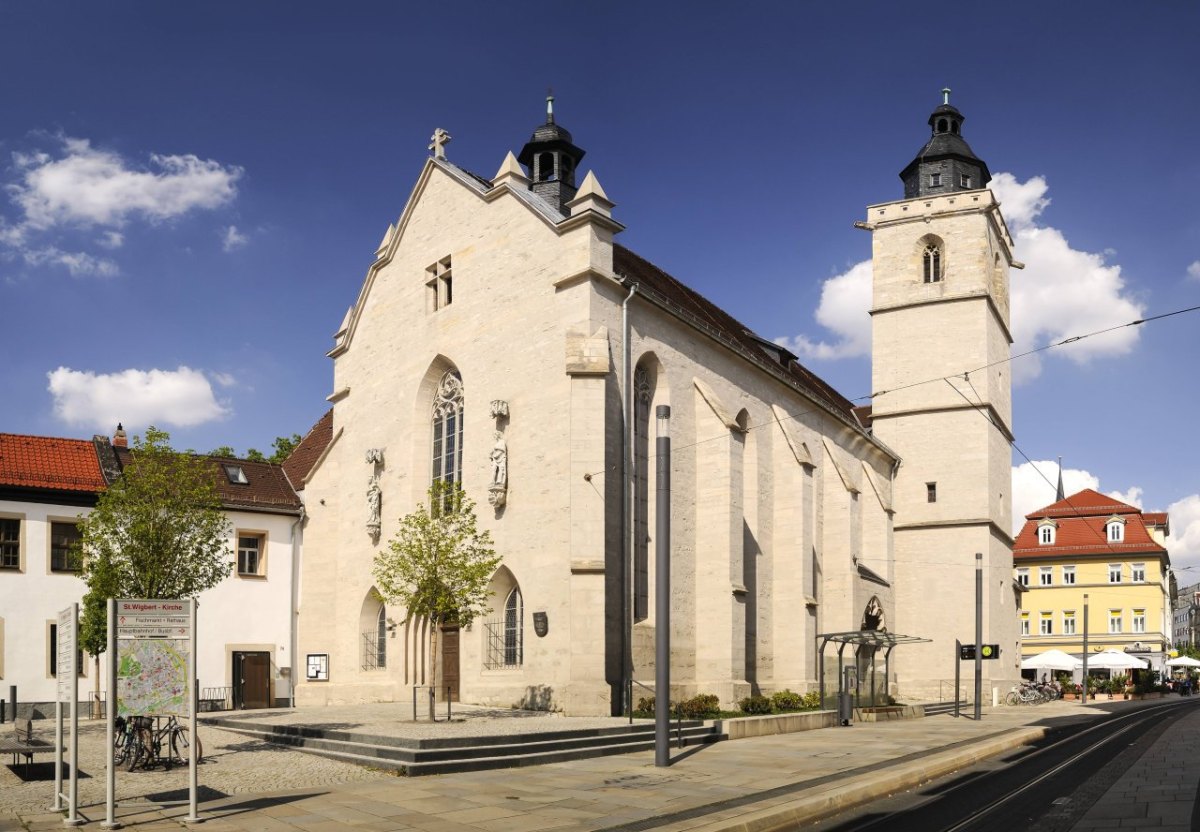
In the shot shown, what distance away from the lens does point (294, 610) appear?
3325cm

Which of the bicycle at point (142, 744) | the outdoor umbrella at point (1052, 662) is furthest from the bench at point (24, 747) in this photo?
the outdoor umbrella at point (1052, 662)

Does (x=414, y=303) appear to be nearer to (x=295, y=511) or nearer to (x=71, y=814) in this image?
(x=295, y=511)

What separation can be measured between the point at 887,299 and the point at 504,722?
31.1 meters

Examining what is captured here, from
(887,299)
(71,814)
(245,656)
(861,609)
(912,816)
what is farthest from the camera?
(887,299)

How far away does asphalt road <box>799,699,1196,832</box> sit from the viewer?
11.5m

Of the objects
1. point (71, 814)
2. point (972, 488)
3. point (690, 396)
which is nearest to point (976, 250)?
point (972, 488)

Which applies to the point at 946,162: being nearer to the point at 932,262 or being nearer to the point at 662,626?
the point at 932,262

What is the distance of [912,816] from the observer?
12.2 metres

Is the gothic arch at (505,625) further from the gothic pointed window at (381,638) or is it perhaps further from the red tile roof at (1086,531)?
the red tile roof at (1086,531)

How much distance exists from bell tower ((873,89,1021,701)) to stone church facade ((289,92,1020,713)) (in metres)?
0.23

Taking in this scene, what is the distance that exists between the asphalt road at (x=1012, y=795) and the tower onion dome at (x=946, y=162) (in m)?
29.3

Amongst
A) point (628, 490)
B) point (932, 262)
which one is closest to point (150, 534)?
point (628, 490)

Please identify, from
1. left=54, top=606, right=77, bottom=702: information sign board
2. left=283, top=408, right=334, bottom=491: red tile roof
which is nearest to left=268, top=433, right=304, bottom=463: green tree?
left=283, top=408, right=334, bottom=491: red tile roof

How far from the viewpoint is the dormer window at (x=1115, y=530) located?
71062 mm
